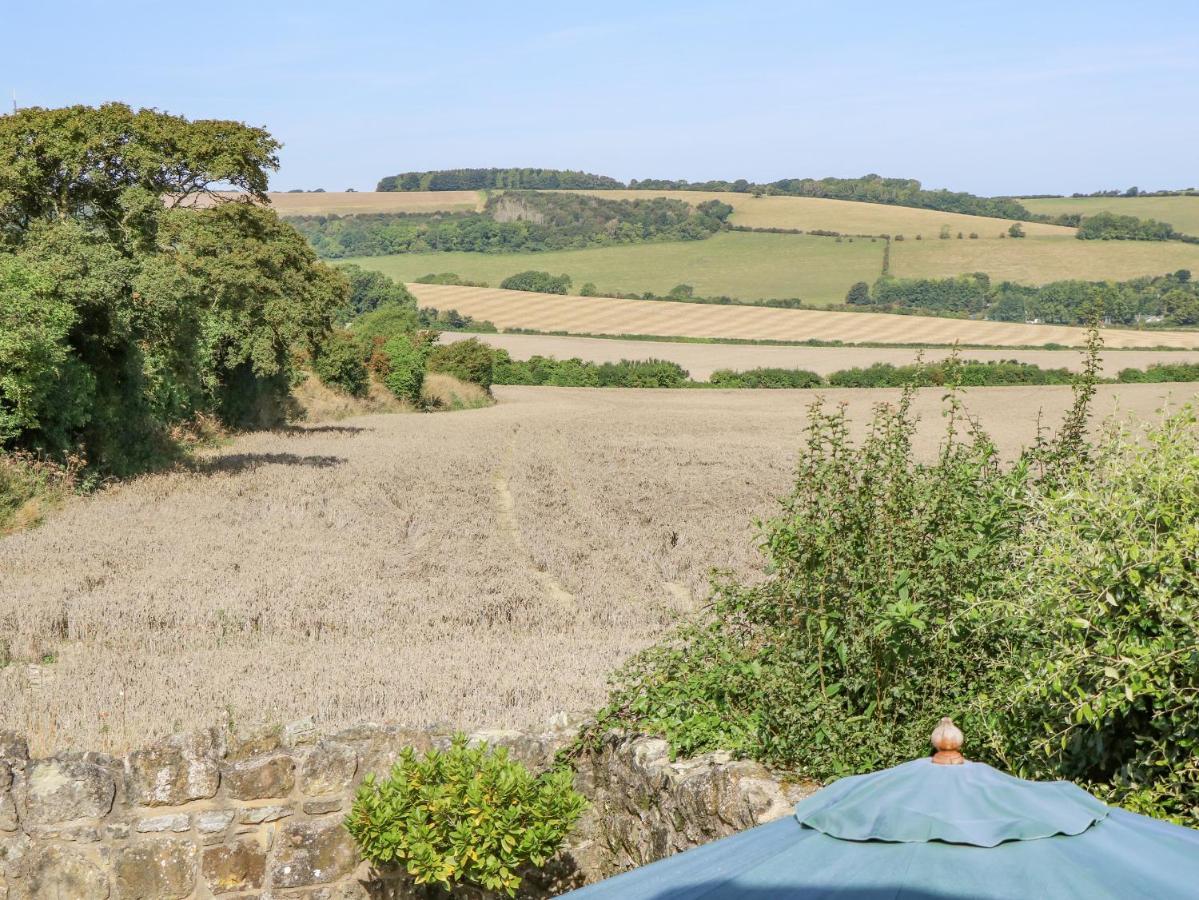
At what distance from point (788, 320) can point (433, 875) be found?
100 metres

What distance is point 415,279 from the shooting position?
131 meters

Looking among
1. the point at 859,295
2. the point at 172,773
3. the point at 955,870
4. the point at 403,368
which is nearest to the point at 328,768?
the point at 172,773

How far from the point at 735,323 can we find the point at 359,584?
296 ft

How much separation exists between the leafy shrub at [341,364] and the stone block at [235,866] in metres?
48.0

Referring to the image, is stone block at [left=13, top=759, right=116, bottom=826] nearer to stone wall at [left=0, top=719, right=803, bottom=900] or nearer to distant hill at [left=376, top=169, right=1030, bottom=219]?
stone wall at [left=0, top=719, right=803, bottom=900]

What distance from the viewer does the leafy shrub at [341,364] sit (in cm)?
5475

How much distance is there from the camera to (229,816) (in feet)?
23.2

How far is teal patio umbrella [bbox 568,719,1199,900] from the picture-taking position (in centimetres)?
281

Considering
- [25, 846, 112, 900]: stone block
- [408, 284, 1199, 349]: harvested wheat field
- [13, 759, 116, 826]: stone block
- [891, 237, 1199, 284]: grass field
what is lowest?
[408, 284, 1199, 349]: harvested wheat field

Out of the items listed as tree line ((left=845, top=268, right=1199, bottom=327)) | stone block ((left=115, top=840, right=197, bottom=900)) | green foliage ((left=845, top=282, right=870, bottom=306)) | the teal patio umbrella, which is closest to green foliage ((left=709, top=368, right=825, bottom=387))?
tree line ((left=845, top=268, right=1199, bottom=327))

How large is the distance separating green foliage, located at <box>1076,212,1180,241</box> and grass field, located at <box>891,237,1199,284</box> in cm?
226

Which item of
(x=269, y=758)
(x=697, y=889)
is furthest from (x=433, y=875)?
(x=697, y=889)

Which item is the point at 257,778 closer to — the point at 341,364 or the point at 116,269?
the point at 116,269

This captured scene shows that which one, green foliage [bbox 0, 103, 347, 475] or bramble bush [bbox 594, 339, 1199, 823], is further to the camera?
green foliage [bbox 0, 103, 347, 475]
